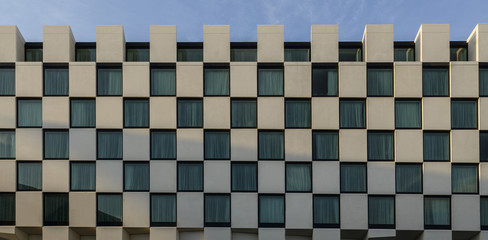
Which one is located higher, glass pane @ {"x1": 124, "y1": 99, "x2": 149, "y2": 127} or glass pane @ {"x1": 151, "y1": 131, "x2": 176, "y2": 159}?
glass pane @ {"x1": 124, "y1": 99, "x2": 149, "y2": 127}

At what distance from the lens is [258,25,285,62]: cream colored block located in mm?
18859

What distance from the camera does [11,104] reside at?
18.7 meters

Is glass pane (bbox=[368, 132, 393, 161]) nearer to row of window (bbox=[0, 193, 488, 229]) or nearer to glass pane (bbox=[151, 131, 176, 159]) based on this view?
row of window (bbox=[0, 193, 488, 229])

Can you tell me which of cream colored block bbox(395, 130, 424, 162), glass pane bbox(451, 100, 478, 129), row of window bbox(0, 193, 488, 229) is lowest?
row of window bbox(0, 193, 488, 229)

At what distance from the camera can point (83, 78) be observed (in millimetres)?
18766

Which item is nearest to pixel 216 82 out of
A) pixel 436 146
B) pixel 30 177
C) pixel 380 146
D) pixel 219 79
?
pixel 219 79

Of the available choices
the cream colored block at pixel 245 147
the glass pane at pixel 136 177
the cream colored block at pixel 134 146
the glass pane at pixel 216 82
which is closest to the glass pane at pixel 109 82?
the cream colored block at pixel 134 146

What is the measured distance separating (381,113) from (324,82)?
10.4 feet

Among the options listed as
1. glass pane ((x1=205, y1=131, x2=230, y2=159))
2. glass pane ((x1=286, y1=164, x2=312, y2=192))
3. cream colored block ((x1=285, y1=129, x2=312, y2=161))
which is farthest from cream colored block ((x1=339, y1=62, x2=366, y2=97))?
glass pane ((x1=205, y1=131, x2=230, y2=159))

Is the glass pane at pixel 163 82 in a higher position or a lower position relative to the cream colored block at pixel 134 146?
higher

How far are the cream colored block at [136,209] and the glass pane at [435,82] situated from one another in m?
14.8

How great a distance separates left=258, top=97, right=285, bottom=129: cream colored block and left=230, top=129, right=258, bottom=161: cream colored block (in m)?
0.70

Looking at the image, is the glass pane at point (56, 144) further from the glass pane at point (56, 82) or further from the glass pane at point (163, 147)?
the glass pane at point (163, 147)

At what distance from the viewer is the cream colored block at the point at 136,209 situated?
18.4 metres
